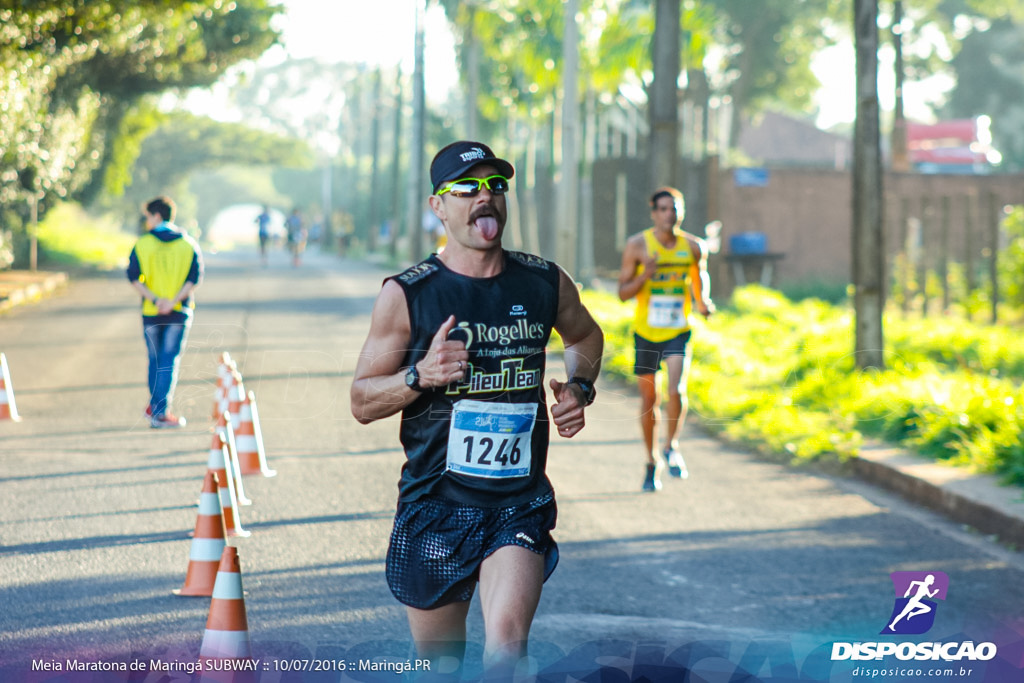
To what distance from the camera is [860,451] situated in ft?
34.3

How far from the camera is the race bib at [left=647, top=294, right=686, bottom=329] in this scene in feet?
30.7

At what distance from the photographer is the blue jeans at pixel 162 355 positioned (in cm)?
1183

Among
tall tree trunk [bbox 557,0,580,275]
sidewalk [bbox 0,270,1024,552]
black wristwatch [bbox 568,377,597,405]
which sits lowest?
sidewalk [bbox 0,270,1024,552]

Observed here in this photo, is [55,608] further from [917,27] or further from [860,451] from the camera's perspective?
[917,27]

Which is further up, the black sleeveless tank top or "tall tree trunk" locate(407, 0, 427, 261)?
"tall tree trunk" locate(407, 0, 427, 261)

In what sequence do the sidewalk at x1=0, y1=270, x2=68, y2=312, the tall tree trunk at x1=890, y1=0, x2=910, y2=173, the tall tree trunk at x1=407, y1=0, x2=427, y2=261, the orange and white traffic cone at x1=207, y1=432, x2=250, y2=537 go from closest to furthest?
the orange and white traffic cone at x1=207, y1=432, x2=250, y2=537 → the sidewalk at x1=0, y1=270, x2=68, y2=312 → the tall tree trunk at x1=890, y1=0, x2=910, y2=173 → the tall tree trunk at x1=407, y1=0, x2=427, y2=261

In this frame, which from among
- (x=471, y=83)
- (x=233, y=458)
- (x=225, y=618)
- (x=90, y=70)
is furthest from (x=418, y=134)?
(x=225, y=618)

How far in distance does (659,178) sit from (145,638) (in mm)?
12741

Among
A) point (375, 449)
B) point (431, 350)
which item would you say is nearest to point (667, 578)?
point (431, 350)

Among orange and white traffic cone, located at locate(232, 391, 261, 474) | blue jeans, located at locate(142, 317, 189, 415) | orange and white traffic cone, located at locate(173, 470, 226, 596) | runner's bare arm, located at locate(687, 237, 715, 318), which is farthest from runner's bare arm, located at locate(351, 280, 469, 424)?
blue jeans, located at locate(142, 317, 189, 415)

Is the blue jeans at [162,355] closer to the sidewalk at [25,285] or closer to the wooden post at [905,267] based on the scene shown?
the sidewalk at [25,285]

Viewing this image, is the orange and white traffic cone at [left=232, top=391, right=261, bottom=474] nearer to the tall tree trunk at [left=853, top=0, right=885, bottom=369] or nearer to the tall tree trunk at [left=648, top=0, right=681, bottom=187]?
the tall tree trunk at [left=853, top=0, right=885, bottom=369]

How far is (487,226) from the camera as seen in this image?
399 centimetres

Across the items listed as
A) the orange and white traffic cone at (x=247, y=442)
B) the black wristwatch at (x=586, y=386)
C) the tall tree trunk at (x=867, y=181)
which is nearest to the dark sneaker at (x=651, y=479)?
the orange and white traffic cone at (x=247, y=442)
